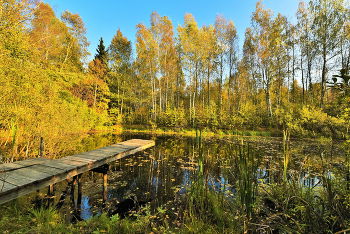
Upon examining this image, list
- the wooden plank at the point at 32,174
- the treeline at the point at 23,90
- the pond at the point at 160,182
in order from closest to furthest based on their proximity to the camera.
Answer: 1. the wooden plank at the point at 32,174
2. the pond at the point at 160,182
3. the treeline at the point at 23,90

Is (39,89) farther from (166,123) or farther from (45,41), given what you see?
(166,123)

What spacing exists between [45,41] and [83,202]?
1168cm

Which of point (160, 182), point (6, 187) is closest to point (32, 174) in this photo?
point (6, 187)

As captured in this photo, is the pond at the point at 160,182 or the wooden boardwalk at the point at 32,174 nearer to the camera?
the wooden boardwalk at the point at 32,174

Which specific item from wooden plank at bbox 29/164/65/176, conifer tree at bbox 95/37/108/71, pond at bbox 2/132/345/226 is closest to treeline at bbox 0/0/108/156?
wooden plank at bbox 29/164/65/176

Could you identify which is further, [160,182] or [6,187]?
[160,182]

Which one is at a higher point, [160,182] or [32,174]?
[32,174]

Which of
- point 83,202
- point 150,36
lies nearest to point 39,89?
point 83,202

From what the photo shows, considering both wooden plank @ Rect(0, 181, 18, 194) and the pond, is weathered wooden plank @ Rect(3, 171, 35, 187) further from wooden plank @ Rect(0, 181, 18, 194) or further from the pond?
the pond

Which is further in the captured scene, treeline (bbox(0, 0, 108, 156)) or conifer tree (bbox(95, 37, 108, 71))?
conifer tree (bbox(95, 37, 108, 71))

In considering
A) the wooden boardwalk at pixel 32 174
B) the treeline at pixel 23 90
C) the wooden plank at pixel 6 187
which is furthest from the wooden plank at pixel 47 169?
the treeline at pixel 23 90

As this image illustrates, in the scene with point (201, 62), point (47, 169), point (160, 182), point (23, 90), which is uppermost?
point (201, 62)

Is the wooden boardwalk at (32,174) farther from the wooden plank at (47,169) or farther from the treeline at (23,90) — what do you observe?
the treeline at (23,90)

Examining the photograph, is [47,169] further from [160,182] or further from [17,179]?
[160,182]
